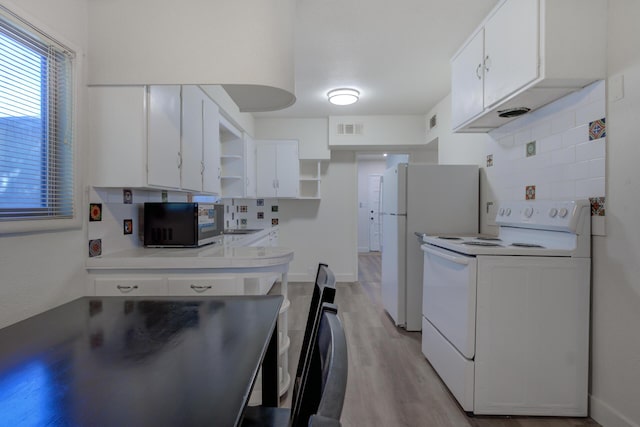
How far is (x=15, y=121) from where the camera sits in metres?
1.28

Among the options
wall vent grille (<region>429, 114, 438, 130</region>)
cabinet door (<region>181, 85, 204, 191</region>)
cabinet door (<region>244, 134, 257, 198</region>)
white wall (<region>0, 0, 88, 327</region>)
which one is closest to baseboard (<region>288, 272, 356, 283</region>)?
cabinet door (<region>244, 134, 257, 198</region>)

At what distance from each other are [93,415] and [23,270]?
3.64 ft

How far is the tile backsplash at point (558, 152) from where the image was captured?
1681 millimetres

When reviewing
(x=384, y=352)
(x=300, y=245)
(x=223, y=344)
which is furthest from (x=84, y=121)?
(x=300, y=245)

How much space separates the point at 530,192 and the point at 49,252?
110 inches

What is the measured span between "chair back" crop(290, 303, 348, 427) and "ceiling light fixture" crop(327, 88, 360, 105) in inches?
119

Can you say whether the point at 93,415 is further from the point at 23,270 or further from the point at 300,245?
→ the point at 300,245

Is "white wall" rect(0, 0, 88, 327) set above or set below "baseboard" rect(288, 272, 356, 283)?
above

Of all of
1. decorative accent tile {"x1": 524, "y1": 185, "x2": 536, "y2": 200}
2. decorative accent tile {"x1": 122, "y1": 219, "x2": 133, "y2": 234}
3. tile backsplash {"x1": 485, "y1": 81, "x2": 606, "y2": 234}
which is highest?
tile backsplash {"x1": 485, "y1": 81, "x2": 606, "y2": 234}

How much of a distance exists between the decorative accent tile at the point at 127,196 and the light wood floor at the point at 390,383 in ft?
5.13

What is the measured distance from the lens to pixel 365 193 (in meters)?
8.05

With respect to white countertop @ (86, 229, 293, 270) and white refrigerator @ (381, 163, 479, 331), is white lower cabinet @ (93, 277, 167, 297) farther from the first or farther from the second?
white refrigerator @ (381, 163, 479, 331)

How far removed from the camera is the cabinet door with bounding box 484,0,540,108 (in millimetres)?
1662

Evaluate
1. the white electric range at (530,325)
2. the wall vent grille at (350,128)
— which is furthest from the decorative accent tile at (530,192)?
the wall vent grille at (350,128)
